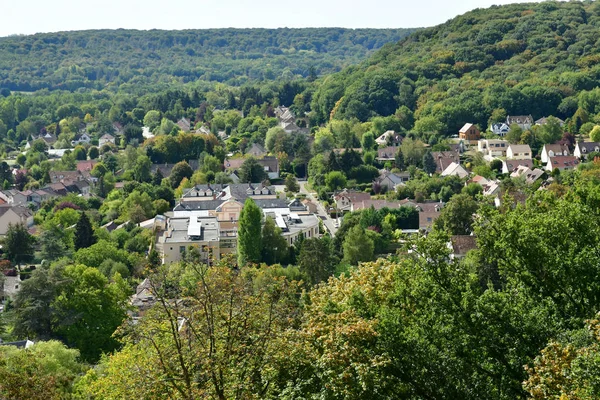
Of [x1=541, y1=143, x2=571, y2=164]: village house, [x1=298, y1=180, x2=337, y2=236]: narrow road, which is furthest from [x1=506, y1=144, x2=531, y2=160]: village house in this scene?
[x1=298, y1=180, x2=337, y2=236]: narrow road

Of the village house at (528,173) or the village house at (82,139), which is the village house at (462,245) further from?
the village house at (82,139)

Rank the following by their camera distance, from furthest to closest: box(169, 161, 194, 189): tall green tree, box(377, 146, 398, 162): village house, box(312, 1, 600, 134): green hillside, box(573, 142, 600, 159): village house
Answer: box(312, 1, 600, 134): green hillside
box(377, 146, 398, 162): village house
box(573, 142, 600, 159): village house
box(169, 161, 194, 189): tall green tree

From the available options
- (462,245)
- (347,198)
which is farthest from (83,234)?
(347,198)

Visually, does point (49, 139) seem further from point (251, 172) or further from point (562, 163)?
point (562, 163)

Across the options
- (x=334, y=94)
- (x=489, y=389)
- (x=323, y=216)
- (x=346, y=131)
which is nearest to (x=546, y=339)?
(x=489, y=389)

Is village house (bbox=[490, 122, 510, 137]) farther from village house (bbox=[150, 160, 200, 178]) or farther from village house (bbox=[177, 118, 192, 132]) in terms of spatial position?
village house (bbox=[177, 118, 192, 132])

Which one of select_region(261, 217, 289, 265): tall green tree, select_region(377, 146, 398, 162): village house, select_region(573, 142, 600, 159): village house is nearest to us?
select_region(261, 217, 289, 265): tall green tree

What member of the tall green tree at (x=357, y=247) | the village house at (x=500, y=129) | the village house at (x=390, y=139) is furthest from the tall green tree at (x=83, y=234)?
the village house at (x=500, y=129)
